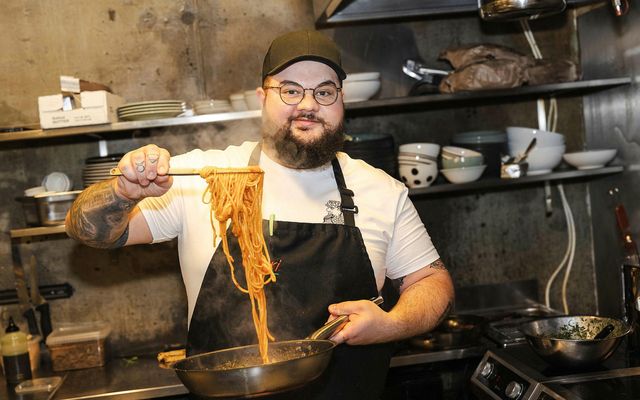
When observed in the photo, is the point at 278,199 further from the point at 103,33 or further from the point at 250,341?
the point at 103,33

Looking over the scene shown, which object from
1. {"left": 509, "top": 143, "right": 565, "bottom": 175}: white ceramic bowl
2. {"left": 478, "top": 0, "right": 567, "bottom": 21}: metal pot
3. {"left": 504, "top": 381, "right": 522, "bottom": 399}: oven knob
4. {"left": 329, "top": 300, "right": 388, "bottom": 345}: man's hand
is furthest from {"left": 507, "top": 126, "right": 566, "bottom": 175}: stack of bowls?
{"left": 329, "top": 300, "right": 388, "bottom": 345}: man's hand

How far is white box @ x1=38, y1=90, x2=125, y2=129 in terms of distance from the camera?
3828 mm

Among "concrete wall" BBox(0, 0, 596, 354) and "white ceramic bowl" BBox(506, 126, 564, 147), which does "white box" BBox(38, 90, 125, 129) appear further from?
"white ceramic bowl" BBox(506, 126, 564, 147)

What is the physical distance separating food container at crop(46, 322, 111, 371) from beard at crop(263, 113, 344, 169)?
6.08 ft

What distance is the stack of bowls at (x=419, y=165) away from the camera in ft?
13.4

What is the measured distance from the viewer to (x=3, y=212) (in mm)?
4336

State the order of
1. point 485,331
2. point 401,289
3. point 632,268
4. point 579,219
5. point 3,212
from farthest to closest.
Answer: point 579,219 → point 3,212 → point 485,331 → point 632,268 → point 401,289

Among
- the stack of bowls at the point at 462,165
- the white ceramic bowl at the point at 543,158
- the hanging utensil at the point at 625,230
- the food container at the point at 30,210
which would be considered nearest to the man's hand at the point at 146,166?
the food container at the point at 30,210

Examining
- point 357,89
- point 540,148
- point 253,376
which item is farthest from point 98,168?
point 540,148

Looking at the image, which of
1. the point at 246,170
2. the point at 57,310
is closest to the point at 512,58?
the point at 246,170

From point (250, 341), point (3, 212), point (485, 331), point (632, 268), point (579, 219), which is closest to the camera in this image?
point (250, 341)

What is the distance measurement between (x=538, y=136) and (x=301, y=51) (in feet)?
6.37

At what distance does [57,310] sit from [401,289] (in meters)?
2.32

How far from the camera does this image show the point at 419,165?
4.07 metres
